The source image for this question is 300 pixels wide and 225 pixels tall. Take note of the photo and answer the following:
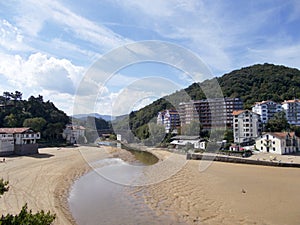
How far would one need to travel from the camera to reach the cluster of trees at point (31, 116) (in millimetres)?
35594

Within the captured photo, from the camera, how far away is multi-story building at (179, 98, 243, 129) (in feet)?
149

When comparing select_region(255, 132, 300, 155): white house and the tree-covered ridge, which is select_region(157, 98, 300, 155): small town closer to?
select_region(255, 132, 300, 155): white house

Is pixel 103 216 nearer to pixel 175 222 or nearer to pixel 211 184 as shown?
pixel 175 222

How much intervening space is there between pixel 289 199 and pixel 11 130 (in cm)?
2561

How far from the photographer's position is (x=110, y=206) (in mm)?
9844

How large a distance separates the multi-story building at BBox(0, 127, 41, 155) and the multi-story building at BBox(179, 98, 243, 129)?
28.2m

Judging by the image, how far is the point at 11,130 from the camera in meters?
25.2

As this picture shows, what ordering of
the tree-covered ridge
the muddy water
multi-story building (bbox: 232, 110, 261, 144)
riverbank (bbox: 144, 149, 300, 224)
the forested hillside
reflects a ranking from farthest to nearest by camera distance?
the forested hillside, the tree-covered ridge, multi-story building (bbox: 232, 110, 261, 144), riverbank (bbox: 144, 149, 300, 224), the muddy water

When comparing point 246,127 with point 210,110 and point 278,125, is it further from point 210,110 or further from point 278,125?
point 210,110

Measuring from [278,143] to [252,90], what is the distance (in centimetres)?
3442

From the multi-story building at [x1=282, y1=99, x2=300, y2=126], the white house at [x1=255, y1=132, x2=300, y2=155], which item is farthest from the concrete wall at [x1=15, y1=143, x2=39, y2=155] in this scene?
the multi-story building at [x1=282, y1=99, x2=300, y2=126]

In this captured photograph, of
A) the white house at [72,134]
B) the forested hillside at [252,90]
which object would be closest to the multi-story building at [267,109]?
the forested hillside at [252,90]

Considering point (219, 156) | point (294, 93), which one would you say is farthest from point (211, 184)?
point (294, 93)

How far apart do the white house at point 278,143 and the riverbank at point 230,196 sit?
7.77 metres
